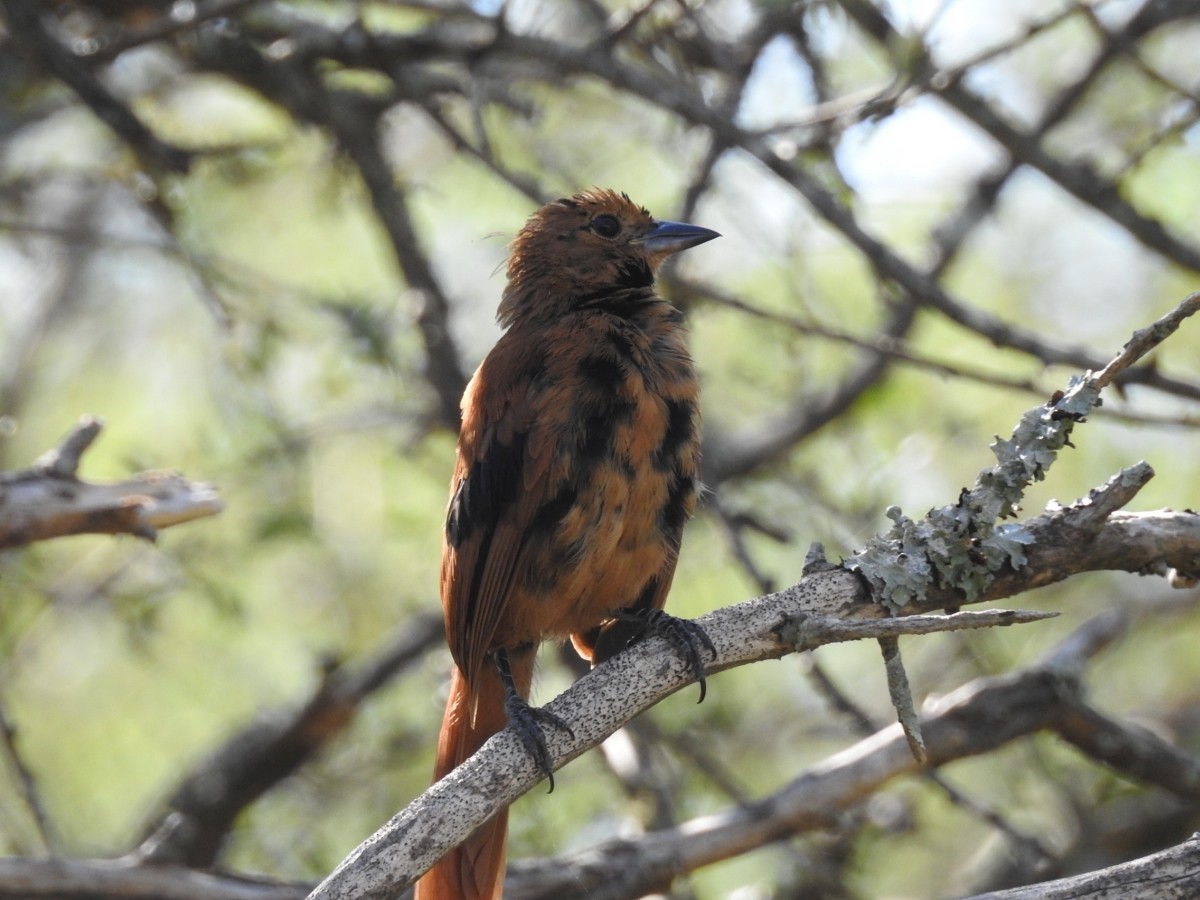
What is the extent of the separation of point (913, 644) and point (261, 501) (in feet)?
9.31

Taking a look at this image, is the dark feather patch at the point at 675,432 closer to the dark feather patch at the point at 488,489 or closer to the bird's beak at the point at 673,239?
the dark feather patch at the point at 488,489

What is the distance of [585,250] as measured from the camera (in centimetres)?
443

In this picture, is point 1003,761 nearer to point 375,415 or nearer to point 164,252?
point 375,415

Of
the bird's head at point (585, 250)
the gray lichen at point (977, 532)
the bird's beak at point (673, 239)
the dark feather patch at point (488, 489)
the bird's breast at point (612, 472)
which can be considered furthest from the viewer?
the bird's beak at point (673, 239)

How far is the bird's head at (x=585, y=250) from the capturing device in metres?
4.28

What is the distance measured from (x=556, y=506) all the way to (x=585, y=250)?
114 centimetres

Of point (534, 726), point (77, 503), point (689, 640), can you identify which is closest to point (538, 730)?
point (534, 726)

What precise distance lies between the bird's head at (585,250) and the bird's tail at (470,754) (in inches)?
43.2

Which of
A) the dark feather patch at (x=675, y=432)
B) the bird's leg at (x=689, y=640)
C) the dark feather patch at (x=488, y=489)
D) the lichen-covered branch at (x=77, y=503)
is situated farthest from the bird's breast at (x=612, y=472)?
the lichen-covered branch at (x=77, y=503)

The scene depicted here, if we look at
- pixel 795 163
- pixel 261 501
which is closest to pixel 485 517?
pixel 795 163

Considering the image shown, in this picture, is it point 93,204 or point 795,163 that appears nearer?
point 795,163

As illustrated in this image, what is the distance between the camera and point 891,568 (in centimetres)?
291

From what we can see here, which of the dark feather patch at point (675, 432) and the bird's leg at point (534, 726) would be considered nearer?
the bird's leg at point (534, 726)

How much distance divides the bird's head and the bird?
23 centimetres
